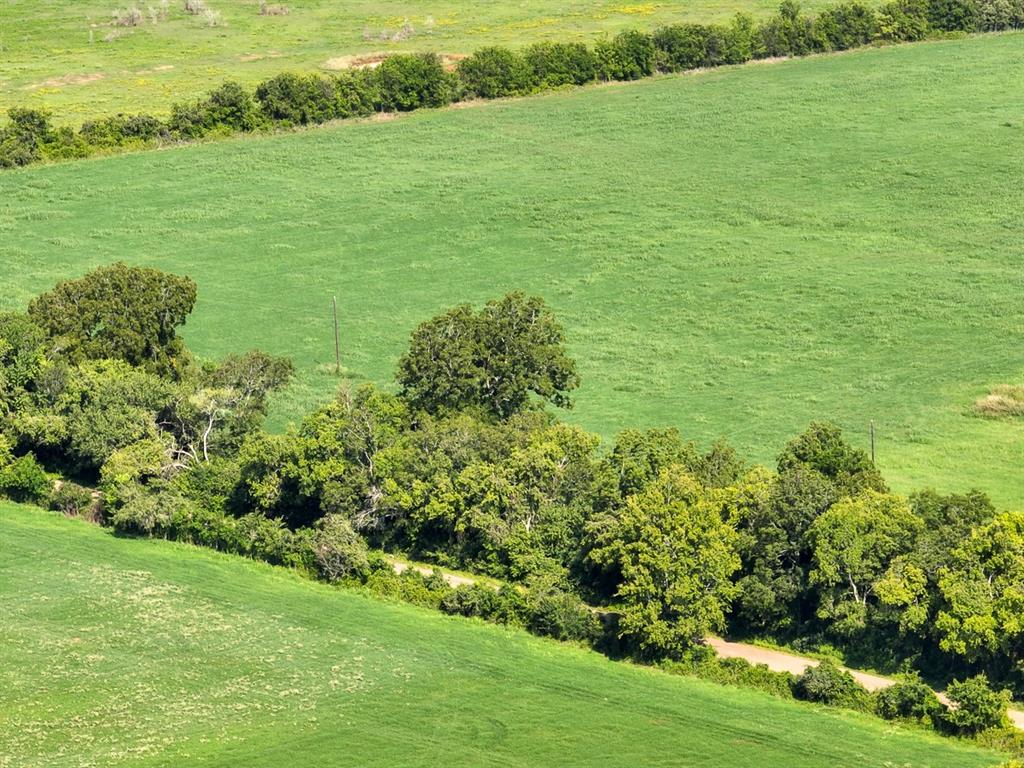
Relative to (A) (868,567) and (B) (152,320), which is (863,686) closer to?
(A) (868,567)

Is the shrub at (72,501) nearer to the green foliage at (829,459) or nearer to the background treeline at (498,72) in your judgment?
the green foliage at (829,459)

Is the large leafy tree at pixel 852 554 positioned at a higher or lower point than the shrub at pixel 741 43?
lower

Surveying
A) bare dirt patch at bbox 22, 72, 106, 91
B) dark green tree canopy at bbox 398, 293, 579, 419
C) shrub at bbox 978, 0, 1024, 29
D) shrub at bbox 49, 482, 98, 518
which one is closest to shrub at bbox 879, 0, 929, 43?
shrub at bbox 978, 0, 1024, 29

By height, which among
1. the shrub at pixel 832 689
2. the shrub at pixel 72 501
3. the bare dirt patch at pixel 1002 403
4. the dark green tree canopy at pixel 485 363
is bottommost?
the shrub at pixel 832 689

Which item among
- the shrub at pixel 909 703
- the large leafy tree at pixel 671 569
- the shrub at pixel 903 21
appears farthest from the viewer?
the shrub at pixel 903 21

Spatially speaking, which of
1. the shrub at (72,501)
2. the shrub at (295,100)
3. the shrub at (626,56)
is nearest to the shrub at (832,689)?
the shrub at (72,501)

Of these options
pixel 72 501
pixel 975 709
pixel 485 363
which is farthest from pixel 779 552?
pixel 72 501

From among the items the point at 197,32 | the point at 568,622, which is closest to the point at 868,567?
the point at 568,622

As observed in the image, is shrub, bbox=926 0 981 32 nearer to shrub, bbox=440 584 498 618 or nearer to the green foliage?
the green foliage
